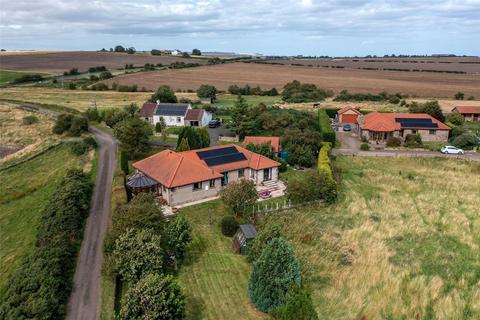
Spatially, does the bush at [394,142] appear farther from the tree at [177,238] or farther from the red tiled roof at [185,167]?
the tree at [177,238]

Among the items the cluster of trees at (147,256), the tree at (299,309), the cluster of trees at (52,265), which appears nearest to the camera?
the tree at (299,309)

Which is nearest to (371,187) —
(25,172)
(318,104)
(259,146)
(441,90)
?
(259,146)

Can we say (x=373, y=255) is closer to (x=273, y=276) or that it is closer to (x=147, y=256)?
(x=273, y=276)

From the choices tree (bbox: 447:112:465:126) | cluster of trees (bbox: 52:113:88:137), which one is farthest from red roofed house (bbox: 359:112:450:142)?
cluster of trees (bbox: 52:113:88:137)

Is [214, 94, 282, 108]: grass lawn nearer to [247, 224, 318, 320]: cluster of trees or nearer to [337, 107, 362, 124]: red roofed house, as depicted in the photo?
[337, 107, 362, 124]: red roofed house

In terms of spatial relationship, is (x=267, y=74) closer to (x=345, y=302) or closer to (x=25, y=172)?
(x=25, y=172)

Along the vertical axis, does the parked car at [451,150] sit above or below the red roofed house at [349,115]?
below

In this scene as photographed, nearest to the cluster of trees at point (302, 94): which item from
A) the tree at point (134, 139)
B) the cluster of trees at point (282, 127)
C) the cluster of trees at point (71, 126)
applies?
the cluster of trees at point (282, 127)
